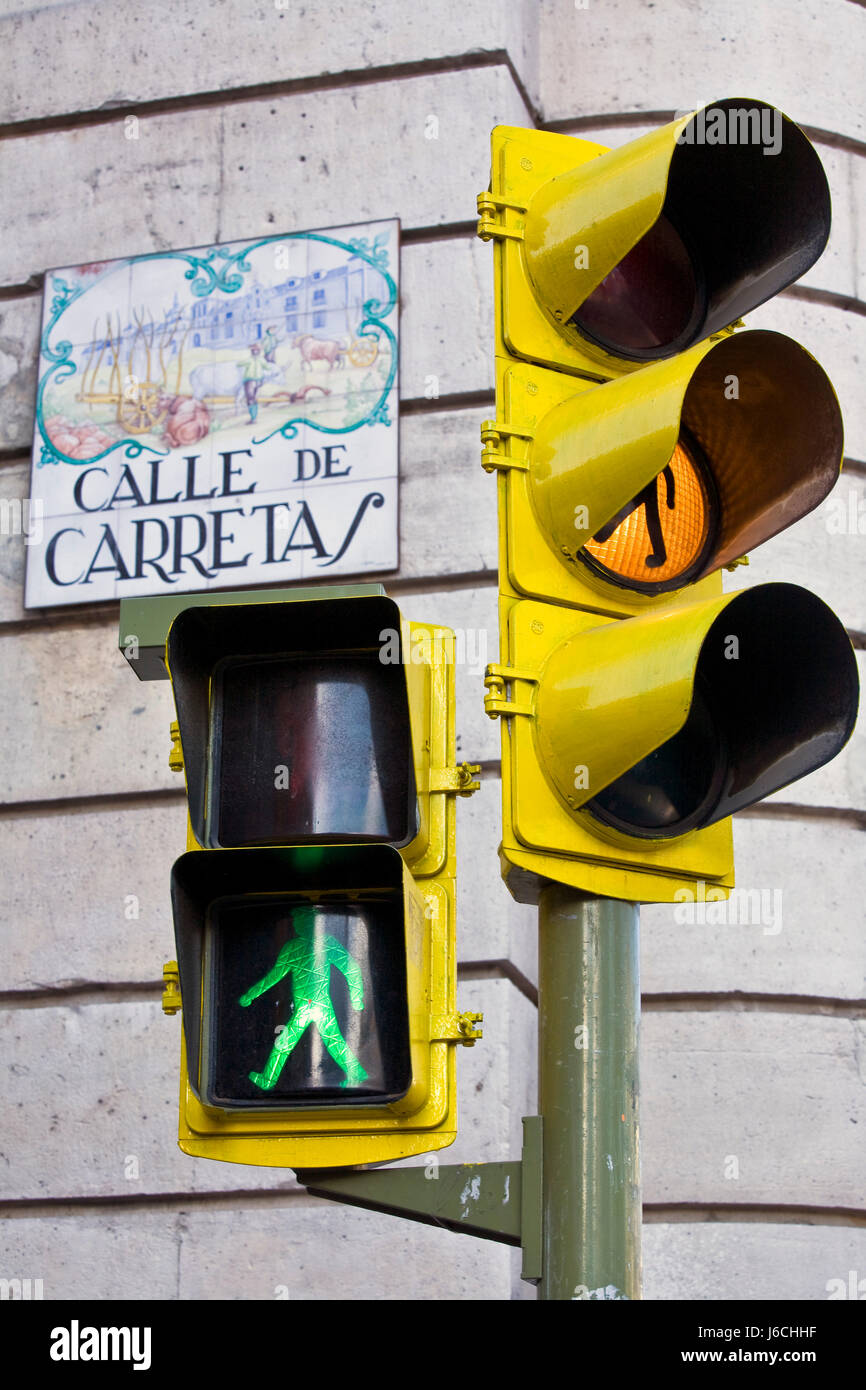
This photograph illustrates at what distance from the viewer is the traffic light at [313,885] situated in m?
3.14

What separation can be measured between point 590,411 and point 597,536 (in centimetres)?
24

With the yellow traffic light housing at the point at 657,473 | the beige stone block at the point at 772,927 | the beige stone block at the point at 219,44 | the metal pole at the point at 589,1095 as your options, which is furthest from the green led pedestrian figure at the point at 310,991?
the beige stone block at the point at 219,44

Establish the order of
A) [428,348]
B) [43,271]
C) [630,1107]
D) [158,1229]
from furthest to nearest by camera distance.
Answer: [43,271] → [428,348] → [158,1229] → [630,1107]

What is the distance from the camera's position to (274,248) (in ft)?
25.0

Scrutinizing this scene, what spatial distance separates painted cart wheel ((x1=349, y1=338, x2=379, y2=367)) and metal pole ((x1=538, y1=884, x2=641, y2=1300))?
170 inches

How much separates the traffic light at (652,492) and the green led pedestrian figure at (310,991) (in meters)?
0.33

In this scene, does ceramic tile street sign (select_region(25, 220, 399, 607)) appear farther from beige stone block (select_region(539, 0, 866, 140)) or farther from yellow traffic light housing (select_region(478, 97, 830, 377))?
yellow traffic light housing (select_region(478, 97, 830, 377))

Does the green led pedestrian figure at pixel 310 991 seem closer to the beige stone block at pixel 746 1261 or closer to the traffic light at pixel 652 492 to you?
the traffic light at pixel 652 492

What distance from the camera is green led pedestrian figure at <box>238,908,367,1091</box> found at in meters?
3.13

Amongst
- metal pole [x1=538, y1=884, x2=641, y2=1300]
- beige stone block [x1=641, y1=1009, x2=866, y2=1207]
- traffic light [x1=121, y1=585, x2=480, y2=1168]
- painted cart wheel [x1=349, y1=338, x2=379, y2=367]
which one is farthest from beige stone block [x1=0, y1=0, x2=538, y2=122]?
metal pole [x1=538, y1=884, x2=641, y2=1300]

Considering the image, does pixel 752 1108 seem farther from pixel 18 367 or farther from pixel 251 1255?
pixel 18 367

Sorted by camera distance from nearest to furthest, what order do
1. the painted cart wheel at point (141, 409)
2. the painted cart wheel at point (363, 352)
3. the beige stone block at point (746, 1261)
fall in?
the beige stone block at point (746, 1261), the painted cart wheel at point (363, 352), the painted cart wheel at point (141, 409)

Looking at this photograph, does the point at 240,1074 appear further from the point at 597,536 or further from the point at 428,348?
the point at 428,348

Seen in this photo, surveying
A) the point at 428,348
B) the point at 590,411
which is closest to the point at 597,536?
the point at 590,411
